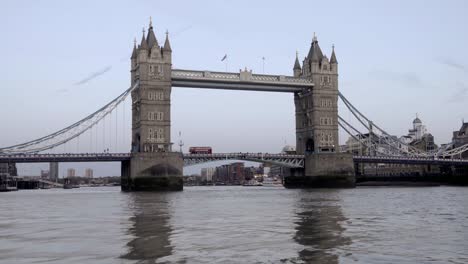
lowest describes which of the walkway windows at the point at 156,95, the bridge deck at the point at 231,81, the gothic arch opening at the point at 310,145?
the gothic arch opening at the point at 310,145

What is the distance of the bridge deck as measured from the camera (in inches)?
3307

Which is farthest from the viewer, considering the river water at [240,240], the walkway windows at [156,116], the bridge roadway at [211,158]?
the walkway windows at [156,116]

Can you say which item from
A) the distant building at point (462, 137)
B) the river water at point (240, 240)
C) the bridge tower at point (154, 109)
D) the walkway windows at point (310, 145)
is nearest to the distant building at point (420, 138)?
the distant building at point (462, 137)

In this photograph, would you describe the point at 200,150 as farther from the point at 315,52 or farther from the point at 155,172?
the point at 315,52

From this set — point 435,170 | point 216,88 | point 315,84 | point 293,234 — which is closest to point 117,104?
point 216,88

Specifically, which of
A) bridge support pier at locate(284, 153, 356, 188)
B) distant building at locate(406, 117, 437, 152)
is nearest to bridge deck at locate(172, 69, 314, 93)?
bridge support pier at locate(284, 153, 356, 188)

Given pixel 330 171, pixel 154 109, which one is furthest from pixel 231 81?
pixel 330 171

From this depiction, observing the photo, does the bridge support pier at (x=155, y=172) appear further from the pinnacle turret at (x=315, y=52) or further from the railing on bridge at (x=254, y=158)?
the pinnacle turret at (x=315, y=52)

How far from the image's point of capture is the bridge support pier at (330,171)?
91.1 metres

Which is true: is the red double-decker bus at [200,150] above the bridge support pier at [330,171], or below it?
above

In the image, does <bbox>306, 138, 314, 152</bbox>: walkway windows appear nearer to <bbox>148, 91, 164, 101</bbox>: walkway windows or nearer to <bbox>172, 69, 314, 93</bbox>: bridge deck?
<bbox>172, 69, 314, 93</bbox>: bridge deck

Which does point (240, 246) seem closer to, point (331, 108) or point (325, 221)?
point (325, 221)

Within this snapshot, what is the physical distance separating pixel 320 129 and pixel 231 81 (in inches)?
708

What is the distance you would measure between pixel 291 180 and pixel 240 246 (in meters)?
82.3
